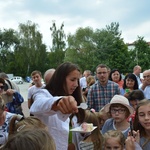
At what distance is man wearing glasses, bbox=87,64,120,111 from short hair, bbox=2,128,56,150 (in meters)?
3.59

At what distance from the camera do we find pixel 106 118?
3791 mm

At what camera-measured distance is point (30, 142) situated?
1.28 metres

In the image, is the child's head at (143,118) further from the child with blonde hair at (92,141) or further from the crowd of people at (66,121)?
the child with blonde hair at (92,141)

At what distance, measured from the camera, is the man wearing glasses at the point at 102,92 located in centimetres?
493

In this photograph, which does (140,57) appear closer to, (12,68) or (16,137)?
(12,68)

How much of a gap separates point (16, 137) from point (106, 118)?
2615mm

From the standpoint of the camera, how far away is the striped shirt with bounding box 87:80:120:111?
4.93m

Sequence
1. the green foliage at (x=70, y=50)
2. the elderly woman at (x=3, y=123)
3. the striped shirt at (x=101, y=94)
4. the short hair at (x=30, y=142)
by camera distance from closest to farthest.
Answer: the short hair at (x=30, y=142), the elderly woman at (x=3, y=123), the striped shirt at (x=101, y=94), the green foliage at (x=70, y=50)

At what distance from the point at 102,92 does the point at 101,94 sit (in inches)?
1.7

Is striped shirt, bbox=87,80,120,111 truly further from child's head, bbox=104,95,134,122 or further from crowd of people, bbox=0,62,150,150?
child's head, bbox=104,95,134,122

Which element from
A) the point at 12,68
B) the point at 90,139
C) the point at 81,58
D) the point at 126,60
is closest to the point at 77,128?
the point at 90,139

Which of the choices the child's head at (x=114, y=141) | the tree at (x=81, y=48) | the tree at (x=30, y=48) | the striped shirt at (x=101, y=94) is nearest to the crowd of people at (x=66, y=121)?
the child's head at (x=114, y=141)

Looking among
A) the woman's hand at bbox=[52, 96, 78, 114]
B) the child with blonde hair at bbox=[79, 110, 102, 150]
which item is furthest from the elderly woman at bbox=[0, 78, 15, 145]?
the woman's hand at bbox=[52, 96, 78, 114]

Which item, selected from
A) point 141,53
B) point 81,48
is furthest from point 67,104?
point 81,48
